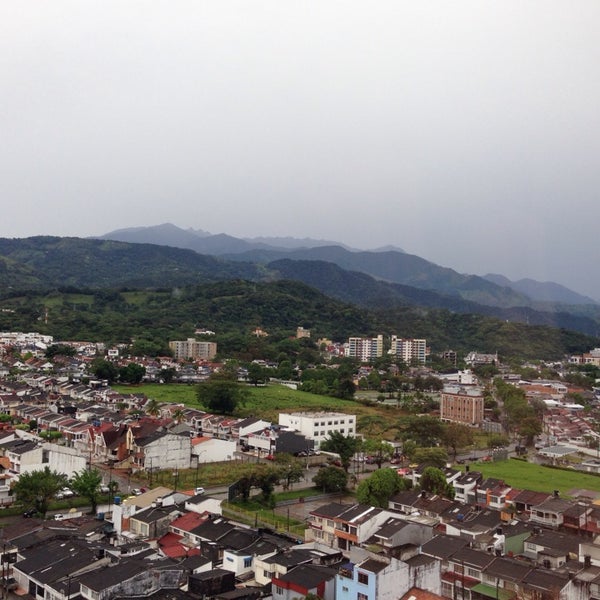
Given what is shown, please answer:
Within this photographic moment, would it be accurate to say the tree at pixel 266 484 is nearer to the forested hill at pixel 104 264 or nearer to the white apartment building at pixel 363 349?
the white apartment building at pixel 363 349

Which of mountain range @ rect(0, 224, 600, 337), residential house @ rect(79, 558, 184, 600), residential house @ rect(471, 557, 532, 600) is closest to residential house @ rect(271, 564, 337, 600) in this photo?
residential house @ rect(79, 558, 184, 600)

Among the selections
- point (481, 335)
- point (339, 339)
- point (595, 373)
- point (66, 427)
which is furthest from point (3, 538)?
point (481, 335)

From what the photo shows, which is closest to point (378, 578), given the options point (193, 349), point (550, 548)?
point (550, 548)

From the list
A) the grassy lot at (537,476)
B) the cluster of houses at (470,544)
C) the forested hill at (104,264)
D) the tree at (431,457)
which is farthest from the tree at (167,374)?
the forested hill at (104,264)

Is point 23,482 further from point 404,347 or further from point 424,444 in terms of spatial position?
point 404,347

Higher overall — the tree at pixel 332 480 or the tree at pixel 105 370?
the tree at pixel 332 480
